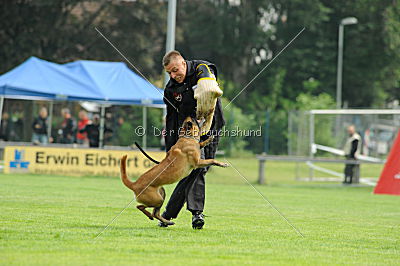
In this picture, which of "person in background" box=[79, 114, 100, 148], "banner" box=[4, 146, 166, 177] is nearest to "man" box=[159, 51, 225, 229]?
"banner" box=[4, 146, 166, 177]

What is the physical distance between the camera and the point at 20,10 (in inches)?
1438

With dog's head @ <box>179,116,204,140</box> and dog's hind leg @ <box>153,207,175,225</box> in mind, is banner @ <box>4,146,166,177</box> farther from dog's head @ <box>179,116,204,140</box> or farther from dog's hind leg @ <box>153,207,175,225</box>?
dog's head @ <box>179,116,204,140</box>

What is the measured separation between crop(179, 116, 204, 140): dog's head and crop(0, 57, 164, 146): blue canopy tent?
1346cm

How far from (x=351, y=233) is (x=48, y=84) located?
14.1 m

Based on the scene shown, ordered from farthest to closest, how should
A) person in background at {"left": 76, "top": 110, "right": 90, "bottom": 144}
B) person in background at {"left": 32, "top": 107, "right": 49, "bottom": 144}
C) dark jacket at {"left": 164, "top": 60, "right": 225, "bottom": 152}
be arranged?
person in background at {"left": 32, "top": 107, "right": 49, "bottom": 144} < person in background at {"left": 76, "top": 110, "right": 90, "bottom": 144} < dark jacket at {"left": 164, "top": 60, "right": 225, "bottom": 152}

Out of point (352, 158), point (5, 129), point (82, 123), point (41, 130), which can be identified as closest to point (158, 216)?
point (352, 158)

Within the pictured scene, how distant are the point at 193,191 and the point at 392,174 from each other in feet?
30.5

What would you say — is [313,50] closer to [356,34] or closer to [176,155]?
[356,34]

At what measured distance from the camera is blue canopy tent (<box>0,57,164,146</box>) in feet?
67.8


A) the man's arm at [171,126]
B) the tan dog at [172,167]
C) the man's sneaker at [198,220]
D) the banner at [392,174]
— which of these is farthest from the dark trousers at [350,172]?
the tan dog at [172,167]

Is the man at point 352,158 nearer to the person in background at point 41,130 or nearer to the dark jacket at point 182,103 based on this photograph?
the person in background at point 41,130

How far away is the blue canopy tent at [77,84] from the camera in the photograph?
2067 centimetres

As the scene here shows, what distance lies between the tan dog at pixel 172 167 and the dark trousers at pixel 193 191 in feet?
1.54

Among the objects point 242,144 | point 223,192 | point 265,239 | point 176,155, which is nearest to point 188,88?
point 176,155
